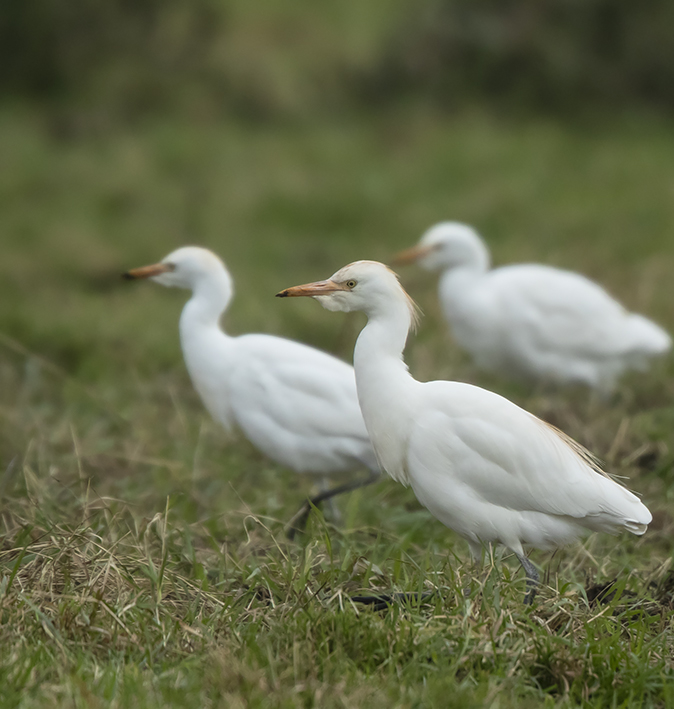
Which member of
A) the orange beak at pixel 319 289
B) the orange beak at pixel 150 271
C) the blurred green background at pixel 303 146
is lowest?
the blurred green background at pixel 303 146

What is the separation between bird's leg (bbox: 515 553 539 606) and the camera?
3.34 meters

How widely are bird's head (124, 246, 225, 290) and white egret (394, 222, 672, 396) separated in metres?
2.05

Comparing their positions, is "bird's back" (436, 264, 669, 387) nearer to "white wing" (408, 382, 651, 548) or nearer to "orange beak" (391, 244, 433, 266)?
"orange beak" (391, 244, 433, 266)

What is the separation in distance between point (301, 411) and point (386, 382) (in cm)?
110

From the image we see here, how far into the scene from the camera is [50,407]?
6.27 m

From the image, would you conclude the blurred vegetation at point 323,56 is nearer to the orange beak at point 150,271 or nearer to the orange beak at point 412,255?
the orange beak at point 412,255

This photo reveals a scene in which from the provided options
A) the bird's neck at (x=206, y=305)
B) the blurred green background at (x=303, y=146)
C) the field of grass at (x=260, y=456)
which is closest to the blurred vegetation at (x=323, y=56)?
the blurred green background at (x=303, y=146)

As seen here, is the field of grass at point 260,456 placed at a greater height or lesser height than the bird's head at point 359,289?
lesser

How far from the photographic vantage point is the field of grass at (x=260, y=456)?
2.95 meters

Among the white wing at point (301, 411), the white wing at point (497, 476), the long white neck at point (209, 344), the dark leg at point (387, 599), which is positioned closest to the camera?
the dark leg at point (387, 599)

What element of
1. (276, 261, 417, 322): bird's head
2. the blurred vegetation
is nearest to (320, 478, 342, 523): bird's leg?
(276, 261, 417, 322): bird's head

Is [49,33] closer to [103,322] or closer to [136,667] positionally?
[103,322]

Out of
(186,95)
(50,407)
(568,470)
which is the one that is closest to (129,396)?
(50,407)

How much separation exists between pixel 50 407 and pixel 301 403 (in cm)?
233
